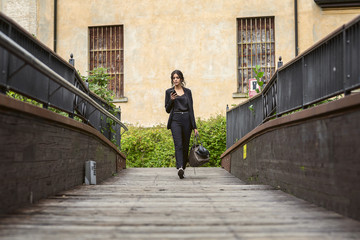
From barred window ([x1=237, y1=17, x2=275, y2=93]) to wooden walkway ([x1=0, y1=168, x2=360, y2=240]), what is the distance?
11588 mm

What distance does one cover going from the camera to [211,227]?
3.88 meters

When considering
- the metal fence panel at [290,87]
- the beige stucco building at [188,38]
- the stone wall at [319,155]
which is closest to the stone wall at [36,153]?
the stone wall at [319,155]

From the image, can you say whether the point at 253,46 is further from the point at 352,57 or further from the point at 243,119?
the point at 352,57

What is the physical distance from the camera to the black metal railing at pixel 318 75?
4801 mm

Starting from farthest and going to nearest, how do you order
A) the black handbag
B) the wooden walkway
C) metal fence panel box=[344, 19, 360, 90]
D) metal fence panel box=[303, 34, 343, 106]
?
1. the black handbag
2. metal fence panel box=[303, 34, 343, 106]
3. metal fence panel box=[344, 19, 360, 90]
4. the wooden walkway

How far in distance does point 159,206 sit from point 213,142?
10.0 metres

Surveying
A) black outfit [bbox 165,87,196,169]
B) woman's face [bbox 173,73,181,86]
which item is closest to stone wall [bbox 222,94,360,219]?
black outfit [bbox 165,87,196,169]

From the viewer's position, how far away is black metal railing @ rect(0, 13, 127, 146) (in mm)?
4676

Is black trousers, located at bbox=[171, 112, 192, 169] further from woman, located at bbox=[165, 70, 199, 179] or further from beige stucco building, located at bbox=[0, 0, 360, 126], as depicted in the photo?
beige stucco building, located at bbox=[0, 0, 360, 126]

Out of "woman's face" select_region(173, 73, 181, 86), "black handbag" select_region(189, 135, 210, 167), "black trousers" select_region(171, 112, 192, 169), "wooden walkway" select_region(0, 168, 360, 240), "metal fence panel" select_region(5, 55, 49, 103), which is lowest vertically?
"wooden walkway" select_region(0, 168, 360, 240)

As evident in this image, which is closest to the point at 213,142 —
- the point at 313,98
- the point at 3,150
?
the point at 313,98

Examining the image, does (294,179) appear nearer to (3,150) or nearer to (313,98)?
(313,98)

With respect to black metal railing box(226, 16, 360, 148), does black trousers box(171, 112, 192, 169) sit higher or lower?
lower

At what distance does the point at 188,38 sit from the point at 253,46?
7.63 ft
